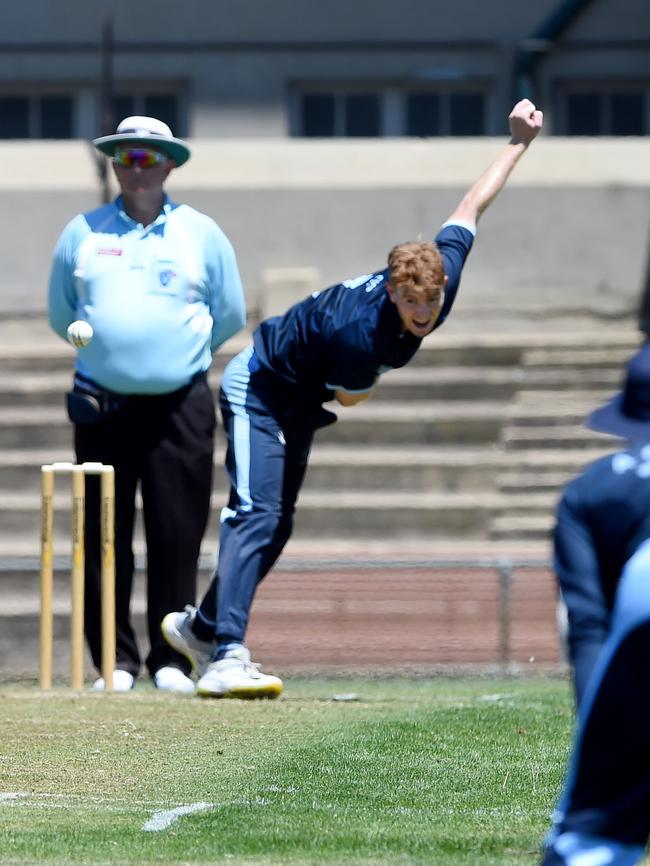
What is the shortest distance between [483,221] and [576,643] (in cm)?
1246

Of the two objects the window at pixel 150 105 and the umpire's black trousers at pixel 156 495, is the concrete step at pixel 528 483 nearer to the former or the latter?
the umpire's black trousers at pixel 156 495

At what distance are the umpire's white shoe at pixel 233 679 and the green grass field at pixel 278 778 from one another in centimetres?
7

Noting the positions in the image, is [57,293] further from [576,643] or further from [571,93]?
[571,93]

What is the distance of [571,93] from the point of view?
743 inches

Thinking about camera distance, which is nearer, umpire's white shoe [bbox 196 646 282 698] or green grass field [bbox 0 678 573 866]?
green grass field [bbox 0 678 573 866]

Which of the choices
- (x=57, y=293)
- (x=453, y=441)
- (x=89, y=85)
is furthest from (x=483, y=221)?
(x=57, y=293)

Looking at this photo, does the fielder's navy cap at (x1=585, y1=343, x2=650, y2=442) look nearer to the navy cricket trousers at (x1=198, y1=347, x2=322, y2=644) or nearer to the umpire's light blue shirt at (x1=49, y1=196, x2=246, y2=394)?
the navy cricket trousers at (x1=198, y1=347, x2=322, y2=644)

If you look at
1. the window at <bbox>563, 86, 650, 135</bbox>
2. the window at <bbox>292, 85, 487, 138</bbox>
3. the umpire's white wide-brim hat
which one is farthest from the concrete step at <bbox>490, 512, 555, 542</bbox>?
the window at <bbox>563, 86, 650, 135</bbox>

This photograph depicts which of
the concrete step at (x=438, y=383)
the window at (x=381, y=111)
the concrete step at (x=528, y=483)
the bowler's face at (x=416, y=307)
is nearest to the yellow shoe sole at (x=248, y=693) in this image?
the bowler's face at (x=416, y=307)

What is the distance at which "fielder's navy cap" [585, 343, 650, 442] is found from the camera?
147 inches

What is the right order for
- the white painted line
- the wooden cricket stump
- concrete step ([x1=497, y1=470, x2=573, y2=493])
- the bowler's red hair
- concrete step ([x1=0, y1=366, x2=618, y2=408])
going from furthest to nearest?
concrete step ([x1=0, y1=366, x2=618, y2=408]), concrete step ([x1=497, y1=470, x2=573, y2=493]), the wooden cricket stump, the bowler's red hair, the white painted line

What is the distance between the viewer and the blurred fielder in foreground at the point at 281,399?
7.38 metres

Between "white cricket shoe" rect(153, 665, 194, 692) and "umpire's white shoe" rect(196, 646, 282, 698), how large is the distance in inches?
28.0

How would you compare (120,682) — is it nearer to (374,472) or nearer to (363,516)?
(363,516)
